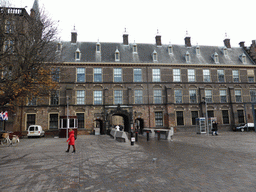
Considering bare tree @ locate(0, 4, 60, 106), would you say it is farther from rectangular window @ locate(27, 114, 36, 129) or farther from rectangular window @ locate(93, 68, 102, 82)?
rectangular window @ locate(27, 114, 36, 129)

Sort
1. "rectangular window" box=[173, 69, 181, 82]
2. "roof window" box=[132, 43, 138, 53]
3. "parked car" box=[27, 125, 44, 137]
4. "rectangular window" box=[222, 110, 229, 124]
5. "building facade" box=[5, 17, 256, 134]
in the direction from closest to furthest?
"parked car" box=[27, 125, 44, 137]
"building facade" box=[5, 17, 256, 134]
"rectangular window" box=[173, 69, 181, 82]
"rectangular window" box=[222, 110, 229, 124]
"roof window" box=[132, 43, 138, 53]

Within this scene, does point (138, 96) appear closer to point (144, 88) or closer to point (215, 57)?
point (144, 88)

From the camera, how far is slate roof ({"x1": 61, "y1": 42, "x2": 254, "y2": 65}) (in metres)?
32.8

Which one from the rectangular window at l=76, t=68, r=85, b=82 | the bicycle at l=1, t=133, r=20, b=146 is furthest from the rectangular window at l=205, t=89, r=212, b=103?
the bicycle at l=1, t=133, r=20, b=146

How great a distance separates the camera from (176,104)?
32500 mm

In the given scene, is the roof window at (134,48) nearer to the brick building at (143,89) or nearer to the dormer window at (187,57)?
the brick building at (143,89)

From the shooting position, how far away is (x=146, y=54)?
34.6 meters

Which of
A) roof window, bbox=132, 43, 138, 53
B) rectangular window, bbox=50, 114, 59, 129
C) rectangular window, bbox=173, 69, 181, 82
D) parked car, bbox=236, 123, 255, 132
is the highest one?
roof window, bbox=132, 43, 138, 53

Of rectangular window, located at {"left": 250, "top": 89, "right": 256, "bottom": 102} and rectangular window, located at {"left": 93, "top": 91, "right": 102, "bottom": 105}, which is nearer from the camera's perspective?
rectangular window, located at {"left": 93, "top": 91, "right": 102, "bottom": 105}

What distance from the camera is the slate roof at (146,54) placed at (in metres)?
32.8

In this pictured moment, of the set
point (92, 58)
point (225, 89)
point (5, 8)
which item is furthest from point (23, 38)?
point (225, 89)

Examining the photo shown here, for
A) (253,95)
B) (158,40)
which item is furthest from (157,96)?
(253,95)

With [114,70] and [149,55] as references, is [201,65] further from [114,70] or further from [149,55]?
[114,70]

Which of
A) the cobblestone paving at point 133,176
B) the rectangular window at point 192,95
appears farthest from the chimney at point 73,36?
the cobblestone paving at point 133,176
